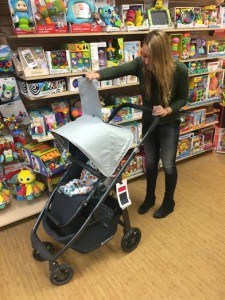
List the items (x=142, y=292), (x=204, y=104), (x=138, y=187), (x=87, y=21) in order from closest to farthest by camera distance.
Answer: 1. (x=142, y=292)
2. (x=87, y=21)
3. (x=138, y=187)
4. (x=204, y=104)

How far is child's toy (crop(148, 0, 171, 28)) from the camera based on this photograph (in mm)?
2307

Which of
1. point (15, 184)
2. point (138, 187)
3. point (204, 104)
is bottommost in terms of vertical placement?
point (138, 187)

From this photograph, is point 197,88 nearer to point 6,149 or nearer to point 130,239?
point 130,239

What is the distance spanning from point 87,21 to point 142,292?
1.90m

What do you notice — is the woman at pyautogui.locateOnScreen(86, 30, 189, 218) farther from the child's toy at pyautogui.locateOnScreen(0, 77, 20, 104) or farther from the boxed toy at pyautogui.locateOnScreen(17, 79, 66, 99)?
the child's toy at pyautogui.locateOnScreen(0, 77, 20, 104)

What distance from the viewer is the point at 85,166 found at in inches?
62.7

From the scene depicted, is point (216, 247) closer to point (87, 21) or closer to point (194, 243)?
point (194, 243)

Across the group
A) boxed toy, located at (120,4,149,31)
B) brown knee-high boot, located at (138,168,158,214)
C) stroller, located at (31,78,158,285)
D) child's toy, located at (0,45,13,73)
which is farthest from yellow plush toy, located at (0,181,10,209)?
boxed toy, located at (120,4,149,31)

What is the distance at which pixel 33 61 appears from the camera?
1838 mm

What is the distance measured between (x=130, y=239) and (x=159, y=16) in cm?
193

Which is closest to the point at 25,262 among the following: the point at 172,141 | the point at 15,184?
the point at 15,184

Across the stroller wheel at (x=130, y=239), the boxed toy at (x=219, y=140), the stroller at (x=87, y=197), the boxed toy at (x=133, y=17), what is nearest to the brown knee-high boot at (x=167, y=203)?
the stroller wheel at (x=130, y=239)

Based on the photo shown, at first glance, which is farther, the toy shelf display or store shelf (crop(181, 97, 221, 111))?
store shelf (crop(181, 97, 221, 111))

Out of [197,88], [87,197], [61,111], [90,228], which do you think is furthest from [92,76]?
[197,88]
